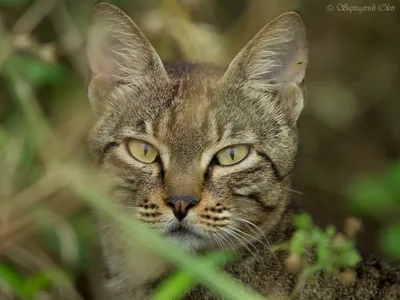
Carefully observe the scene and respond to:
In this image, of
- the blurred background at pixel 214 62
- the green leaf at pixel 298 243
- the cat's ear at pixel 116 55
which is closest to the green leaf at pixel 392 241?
the blurred background at pixel 214 62

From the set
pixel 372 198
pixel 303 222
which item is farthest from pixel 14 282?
pixel 372 198

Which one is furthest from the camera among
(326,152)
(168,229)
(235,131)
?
(326,152)

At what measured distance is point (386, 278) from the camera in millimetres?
3201

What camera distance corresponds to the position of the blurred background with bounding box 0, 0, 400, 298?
382cm

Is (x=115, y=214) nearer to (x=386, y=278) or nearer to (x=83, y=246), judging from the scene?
(x=386, y=278)

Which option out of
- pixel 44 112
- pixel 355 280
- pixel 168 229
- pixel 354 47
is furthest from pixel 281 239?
pixel 354 47

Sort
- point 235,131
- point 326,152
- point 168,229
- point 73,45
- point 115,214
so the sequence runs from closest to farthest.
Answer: point 115,214, point 168,229, point 235,131, point 73,45, point 326,152

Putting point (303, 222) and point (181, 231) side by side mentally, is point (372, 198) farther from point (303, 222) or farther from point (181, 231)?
point (181, 231)

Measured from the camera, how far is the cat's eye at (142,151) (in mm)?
2994

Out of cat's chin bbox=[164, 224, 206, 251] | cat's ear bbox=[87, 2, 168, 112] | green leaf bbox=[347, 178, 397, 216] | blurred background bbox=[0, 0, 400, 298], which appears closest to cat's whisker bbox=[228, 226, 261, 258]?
cat's chin bbox=[164, 224, 206, 251]

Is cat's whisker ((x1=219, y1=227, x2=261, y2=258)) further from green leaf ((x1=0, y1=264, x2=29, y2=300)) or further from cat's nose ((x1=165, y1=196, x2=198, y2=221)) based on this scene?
green leaf ((x1=0, y1=264, x2=29, y2=300))

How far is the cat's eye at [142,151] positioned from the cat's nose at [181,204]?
0.24 metres

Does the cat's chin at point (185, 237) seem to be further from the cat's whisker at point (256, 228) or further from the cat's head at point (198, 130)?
the cat's whisker at point (256, 228)

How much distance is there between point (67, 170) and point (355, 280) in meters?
1.18
